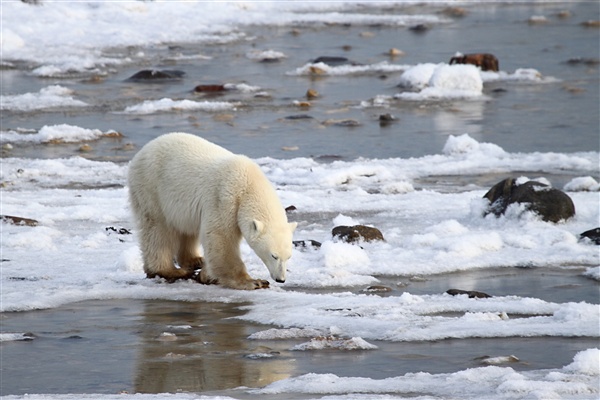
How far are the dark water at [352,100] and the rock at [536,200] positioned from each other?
14.3 ft

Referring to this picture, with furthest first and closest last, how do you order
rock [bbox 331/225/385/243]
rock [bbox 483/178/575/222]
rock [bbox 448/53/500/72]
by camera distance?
rock [bbox 448/53/500/72] → rock [bbox 483/178/575/222] → rock [bbox 331/225/385/243]

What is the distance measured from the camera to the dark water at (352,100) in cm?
1572

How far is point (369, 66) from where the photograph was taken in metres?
23.5

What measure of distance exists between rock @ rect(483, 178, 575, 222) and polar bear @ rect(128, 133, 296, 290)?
9.72 ft

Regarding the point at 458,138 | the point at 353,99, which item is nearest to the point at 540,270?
the point at 458,138

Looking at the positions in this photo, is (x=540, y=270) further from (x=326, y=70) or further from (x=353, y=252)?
(x=326, y=70)

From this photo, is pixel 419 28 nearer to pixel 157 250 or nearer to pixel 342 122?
pixel 342 122

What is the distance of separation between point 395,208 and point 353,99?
8475mm

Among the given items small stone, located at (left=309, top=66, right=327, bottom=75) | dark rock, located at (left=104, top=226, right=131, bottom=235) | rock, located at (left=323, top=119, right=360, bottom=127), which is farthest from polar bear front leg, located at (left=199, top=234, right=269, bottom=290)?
small stone, located at (left=309, top=66, right=327, bottom=75)

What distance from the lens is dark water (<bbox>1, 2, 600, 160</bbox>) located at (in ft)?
51.6

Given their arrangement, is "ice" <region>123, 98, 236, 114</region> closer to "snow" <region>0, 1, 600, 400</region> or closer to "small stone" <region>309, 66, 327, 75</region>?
"snow" <region>0, 1, 600, 400</region>

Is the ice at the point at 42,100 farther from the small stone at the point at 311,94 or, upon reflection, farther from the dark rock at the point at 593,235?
the dark rock at the point at 593,235

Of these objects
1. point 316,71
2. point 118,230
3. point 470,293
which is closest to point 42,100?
point 316,71

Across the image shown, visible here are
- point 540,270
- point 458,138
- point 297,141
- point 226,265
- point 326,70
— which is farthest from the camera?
point 326,70
